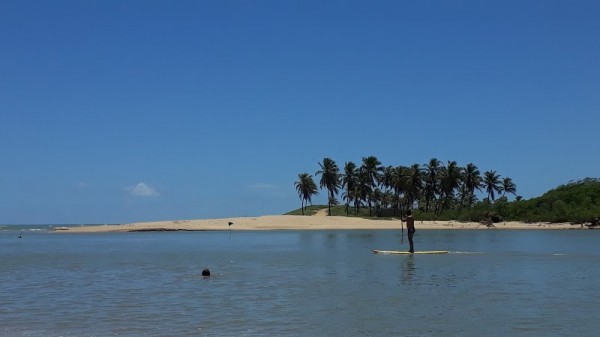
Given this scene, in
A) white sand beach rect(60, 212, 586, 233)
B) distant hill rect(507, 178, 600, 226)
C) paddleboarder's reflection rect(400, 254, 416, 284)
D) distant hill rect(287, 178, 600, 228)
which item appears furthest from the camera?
white sand beach rect(60, 212, 586, 233)

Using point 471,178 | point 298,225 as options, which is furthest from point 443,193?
point 298,225

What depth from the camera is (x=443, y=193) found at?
417 ft

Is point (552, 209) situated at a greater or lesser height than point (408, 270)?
greater

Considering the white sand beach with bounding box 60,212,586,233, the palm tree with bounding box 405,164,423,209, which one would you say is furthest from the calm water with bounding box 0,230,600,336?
the palm tree with bounding box 405,164,423,209

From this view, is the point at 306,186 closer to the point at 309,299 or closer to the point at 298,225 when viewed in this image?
the point at 298,225

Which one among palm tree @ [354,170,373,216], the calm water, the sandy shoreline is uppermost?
palm tree @ [354,170,373,216]

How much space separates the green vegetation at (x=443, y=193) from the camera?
308 feet

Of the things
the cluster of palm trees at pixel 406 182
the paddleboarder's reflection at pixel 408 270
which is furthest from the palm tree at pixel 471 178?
the paddleboarder's reflection at pixel 408 270

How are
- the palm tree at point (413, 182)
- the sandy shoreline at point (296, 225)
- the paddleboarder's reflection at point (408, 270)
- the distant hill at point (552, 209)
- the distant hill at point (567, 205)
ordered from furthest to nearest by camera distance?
the palm tree at point (413, 182)
the sandy shoreline at point (296, 225)
the distant hill at point (552, 209)
the distant hill at point (567, 205)
the paddleboarder's reflection at point (408, 270)

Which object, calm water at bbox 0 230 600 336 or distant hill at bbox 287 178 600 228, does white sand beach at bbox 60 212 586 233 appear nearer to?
distant hill at bbox 287 178 600 228

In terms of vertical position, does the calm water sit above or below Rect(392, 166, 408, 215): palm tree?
below

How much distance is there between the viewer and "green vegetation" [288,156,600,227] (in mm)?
93875

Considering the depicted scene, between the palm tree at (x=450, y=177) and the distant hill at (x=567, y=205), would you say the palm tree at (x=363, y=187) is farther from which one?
the distant hill at (x=567, y=205)

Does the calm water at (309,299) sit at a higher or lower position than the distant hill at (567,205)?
lower
